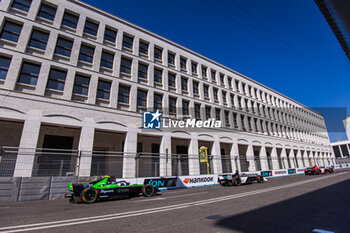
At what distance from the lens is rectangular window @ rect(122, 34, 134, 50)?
19.7 metres

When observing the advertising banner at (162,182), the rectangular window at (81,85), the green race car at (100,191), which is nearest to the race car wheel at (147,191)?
the green race car at (100,191)

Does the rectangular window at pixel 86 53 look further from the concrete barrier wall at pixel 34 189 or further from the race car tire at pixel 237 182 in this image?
the race car tire at pixel 237 182

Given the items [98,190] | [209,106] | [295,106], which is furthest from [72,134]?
[295,106]

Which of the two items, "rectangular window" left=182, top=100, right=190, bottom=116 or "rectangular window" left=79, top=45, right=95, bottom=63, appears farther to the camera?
"rectangular window" left=182, top=100, right=190, bottom=116

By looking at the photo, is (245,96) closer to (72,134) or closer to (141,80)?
(141,80)

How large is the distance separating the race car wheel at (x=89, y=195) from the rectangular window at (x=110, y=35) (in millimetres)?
16203

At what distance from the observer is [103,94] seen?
16.6 m

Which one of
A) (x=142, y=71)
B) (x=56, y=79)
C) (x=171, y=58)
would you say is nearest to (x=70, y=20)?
(x=56, y=79)

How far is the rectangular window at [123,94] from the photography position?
17547 millimetres

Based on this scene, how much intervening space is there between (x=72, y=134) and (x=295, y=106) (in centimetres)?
5227

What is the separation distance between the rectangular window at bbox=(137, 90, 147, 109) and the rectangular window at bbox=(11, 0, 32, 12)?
12.0 meters

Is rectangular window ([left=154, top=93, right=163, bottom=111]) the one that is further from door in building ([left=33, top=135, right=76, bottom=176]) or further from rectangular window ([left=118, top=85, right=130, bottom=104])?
door in building ([left=33, top=135, right=76, bottom=176])

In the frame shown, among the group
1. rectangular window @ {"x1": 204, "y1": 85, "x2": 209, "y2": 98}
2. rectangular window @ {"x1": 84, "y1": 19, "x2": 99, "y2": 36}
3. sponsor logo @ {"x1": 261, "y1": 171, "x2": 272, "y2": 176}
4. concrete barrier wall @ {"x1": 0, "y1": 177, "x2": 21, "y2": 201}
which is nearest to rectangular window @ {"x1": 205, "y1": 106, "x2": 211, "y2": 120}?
rectangular window @ {"x1": 204, "y1": 85, "x2": 209, "y2": 98}

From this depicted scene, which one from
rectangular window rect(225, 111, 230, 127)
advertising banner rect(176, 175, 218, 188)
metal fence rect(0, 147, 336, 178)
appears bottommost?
advertising banner rect(176, 175, 218, 188)
